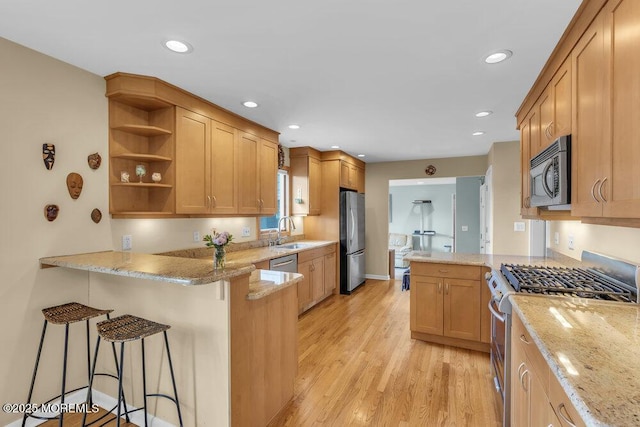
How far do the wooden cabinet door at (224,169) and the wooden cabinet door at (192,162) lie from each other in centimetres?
7

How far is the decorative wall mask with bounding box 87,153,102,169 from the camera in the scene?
2.33 meters

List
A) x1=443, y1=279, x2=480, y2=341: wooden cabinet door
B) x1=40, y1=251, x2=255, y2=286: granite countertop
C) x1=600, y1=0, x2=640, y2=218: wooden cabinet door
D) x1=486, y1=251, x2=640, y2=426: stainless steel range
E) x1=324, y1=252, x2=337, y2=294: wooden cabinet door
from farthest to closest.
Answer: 1. x1=324, y1=252, x2=337, y2=294: wooden cabinet door
2. x1=443, y1=279, x2=480, y2=341: wooden cabinet door
3. x1=486, y1=251, x2=640, y2=426: stainless steel range
4. x1=40, y1=251, x2=255, y2=286: granite countertop
5. x1=600, y1=0, x2=640, y2=218: wooden cabinet door

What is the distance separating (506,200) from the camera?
439cm

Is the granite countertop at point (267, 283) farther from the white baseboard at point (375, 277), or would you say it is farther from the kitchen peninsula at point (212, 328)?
the white baseboard at point (375, 277)

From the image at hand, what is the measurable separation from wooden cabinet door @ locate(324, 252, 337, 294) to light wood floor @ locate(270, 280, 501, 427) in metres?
0.90

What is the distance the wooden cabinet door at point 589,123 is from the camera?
1283 millimetres

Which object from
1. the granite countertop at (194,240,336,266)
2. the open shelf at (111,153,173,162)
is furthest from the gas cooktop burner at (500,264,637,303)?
the open shelf at (111,153,173,162)

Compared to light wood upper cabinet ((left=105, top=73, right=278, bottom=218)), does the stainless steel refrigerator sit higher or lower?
lower

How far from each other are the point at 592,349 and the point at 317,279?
3.69 m

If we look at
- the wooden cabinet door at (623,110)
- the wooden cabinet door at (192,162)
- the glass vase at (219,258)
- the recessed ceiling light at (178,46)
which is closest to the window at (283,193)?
the wooden cabinet door at (192,162)

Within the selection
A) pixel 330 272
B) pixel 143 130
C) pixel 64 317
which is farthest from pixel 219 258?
pixel 330 272

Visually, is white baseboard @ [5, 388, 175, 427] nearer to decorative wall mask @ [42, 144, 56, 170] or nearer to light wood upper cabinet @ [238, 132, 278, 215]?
decorative wall mask @ [42, 144, 56, 170]

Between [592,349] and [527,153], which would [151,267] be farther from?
[527,153]

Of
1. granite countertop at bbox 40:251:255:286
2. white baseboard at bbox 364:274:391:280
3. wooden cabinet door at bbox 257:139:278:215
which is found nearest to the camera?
granite countertop at bbox 40:251:255:286
